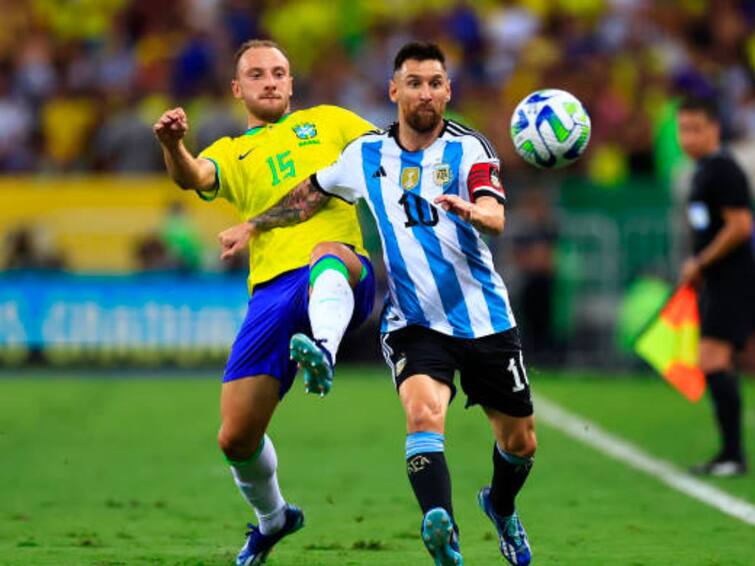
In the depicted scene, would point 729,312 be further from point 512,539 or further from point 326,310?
point 326,310

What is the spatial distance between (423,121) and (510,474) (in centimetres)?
151

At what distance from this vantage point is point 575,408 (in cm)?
1453

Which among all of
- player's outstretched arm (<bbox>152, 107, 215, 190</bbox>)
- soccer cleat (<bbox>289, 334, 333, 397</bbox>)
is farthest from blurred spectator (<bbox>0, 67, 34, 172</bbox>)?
soccer cleat (<bbox>289, 334, 333, 397</bbox>)

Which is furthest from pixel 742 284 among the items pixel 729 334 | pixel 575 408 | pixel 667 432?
pixel 575 408

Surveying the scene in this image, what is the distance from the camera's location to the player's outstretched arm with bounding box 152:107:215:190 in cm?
665

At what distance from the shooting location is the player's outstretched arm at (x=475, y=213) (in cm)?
590

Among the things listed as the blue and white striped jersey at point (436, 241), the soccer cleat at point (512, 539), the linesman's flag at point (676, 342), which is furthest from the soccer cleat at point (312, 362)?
the linesman's flag at point (676, 342)

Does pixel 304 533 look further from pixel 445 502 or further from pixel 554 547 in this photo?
pixel 445 502

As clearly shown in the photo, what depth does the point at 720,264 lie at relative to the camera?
33.9ft

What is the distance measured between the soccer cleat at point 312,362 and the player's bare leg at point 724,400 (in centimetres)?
468

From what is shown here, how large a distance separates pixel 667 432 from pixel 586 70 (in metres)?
8.21

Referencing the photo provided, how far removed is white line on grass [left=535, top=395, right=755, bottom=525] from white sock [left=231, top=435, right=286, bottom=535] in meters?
2.45

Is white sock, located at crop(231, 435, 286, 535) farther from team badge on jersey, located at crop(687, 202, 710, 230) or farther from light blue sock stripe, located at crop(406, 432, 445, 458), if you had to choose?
team badge on jersey, located at crop(687, 202, 710, 230)

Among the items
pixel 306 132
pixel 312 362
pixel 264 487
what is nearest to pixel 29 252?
pixel 306 132
